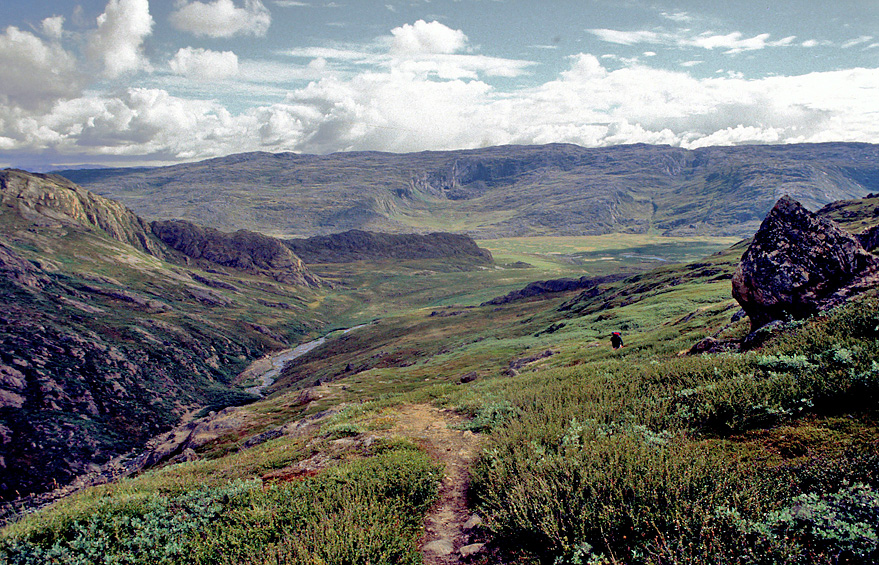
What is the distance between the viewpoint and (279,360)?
114 meters

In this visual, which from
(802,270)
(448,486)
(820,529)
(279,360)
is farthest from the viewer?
(279,360)

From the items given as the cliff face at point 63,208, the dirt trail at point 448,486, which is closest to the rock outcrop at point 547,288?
the dirt trail at point 448,486

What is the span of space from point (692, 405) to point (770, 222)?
14.3 metres

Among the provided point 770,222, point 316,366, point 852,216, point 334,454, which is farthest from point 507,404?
point 852,216

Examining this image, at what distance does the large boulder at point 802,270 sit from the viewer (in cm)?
1633

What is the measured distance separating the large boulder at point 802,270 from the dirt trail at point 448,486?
13.4 metres

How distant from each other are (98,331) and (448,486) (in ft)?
346

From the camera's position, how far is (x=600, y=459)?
6.70m

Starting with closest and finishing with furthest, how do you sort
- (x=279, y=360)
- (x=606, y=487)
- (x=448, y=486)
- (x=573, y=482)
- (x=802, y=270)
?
(x=606, y=487) → (x=573, y=482) → (x=448, y=486) → (x=802, y=270) → (x=279, y=360)

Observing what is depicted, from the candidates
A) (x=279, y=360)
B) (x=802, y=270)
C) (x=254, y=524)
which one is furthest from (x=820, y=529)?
(x=279, y=360)

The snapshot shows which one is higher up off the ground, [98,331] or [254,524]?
[254,524]

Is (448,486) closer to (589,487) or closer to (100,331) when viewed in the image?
(589,487)

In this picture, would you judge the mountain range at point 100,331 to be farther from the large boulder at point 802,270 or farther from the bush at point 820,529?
the large boulder at point 802,270

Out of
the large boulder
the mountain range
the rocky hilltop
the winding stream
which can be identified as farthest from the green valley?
the winding stream
